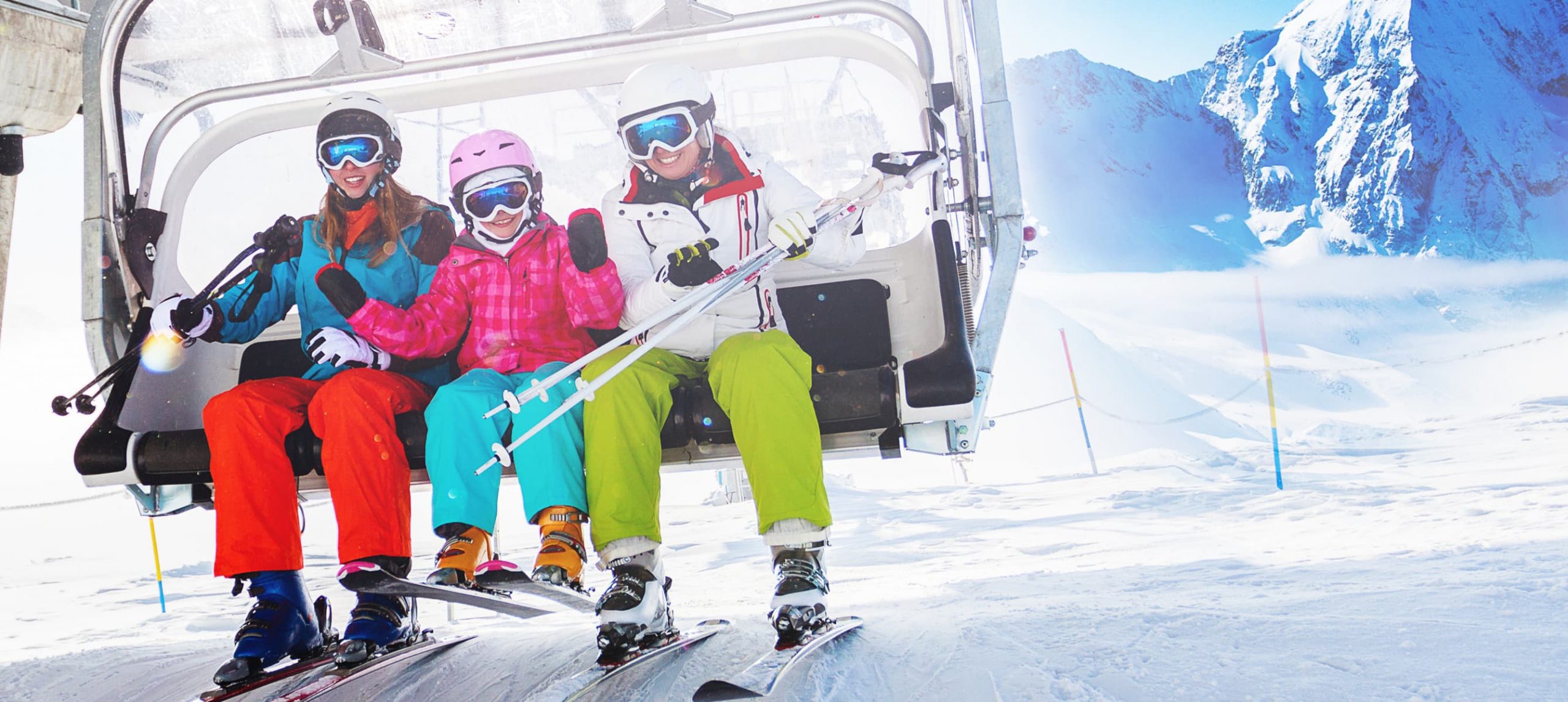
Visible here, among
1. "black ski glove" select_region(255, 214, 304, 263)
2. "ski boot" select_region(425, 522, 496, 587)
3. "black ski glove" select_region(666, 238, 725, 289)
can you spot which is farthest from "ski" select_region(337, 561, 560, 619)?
"black ski glove" select_region(255, 214, 304, 263)

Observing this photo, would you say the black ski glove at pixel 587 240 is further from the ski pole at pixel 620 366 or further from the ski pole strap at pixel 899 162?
the ski pole strap at pixel 899 162

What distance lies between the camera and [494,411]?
1.99m

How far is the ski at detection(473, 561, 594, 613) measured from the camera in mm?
1945

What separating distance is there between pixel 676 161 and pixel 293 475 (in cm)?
113

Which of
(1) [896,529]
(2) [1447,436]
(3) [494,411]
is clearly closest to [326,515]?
(1) [896,529]

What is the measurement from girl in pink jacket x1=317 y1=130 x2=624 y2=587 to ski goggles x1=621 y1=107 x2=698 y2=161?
21cm

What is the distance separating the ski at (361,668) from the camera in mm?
2049

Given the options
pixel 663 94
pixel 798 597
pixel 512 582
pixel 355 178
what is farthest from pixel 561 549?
pixel 355 178

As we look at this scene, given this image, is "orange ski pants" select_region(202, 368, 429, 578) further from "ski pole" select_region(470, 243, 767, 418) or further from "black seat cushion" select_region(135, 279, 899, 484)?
"ski pole" select_region(470, 243, 767, 418)

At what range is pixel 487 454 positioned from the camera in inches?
86.7

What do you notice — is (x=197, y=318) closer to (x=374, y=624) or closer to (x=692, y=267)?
(x=374, y=624)

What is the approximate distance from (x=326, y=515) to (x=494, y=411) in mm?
10768

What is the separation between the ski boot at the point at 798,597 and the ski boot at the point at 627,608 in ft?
0.85

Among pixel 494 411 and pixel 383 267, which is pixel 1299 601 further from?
pixel 383 267
